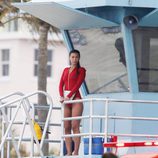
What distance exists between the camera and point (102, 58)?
2605 centimetres

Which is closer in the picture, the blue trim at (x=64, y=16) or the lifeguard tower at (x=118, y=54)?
the lifeguard tower at (x=118, y=54)

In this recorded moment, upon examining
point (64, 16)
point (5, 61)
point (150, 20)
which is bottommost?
point (150, 20)

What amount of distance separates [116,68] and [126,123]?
111 centimetres

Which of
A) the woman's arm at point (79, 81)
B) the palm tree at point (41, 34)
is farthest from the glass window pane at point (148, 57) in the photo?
the palm tree at point (41, 34)

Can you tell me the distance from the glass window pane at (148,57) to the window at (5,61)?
1524 inches

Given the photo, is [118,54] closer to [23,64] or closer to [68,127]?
[68,127]

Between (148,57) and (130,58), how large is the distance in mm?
401

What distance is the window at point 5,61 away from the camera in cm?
6402

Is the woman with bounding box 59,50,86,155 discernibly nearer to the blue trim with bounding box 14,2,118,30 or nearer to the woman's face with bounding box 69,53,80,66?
the woman's face with bounding box 69,53,80,66

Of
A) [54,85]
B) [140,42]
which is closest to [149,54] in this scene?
[140,42]

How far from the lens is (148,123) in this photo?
2561 cm

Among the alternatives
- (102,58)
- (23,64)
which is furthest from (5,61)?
(102,58)

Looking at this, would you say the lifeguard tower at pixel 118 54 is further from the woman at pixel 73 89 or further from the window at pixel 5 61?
the window at pixel 5 61

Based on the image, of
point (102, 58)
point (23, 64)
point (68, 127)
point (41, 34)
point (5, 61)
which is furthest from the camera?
A: point (5, 61)
